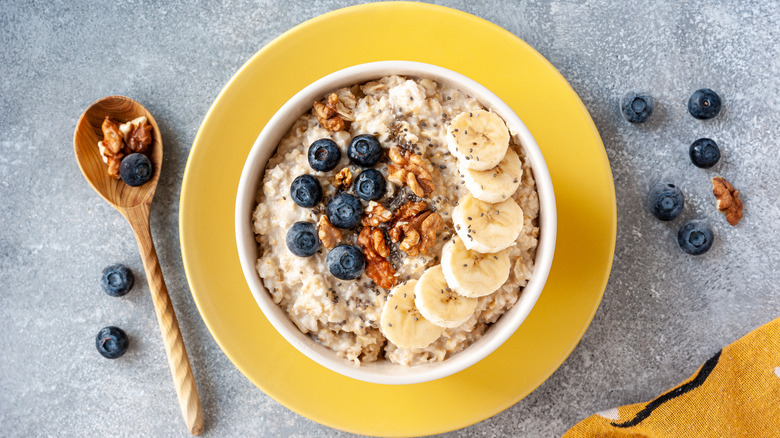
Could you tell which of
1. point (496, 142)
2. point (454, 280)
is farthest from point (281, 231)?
point (496, 142)

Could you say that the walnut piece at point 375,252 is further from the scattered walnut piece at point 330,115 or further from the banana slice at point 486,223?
the scattered walnut piece at point 330,115

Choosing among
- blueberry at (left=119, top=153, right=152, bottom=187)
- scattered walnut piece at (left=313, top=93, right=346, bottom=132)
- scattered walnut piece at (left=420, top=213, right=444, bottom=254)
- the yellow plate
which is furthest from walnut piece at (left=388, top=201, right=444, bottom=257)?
blueberry at (left=119, top=153, right=152, bottom=187)

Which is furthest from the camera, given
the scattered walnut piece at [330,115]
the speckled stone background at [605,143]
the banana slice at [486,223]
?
the speckled stone background at [605,143]

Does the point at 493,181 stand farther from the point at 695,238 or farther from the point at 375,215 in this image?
the point at 695,238

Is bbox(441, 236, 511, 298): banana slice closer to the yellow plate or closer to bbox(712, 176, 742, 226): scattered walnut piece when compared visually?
the yellow plate

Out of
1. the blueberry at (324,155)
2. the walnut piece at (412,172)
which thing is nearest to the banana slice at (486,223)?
the walnut piece at (412,172)

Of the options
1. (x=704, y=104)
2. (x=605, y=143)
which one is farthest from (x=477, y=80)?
(x=704, y=104)

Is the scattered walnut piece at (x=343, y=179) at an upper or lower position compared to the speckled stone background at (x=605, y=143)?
upper
